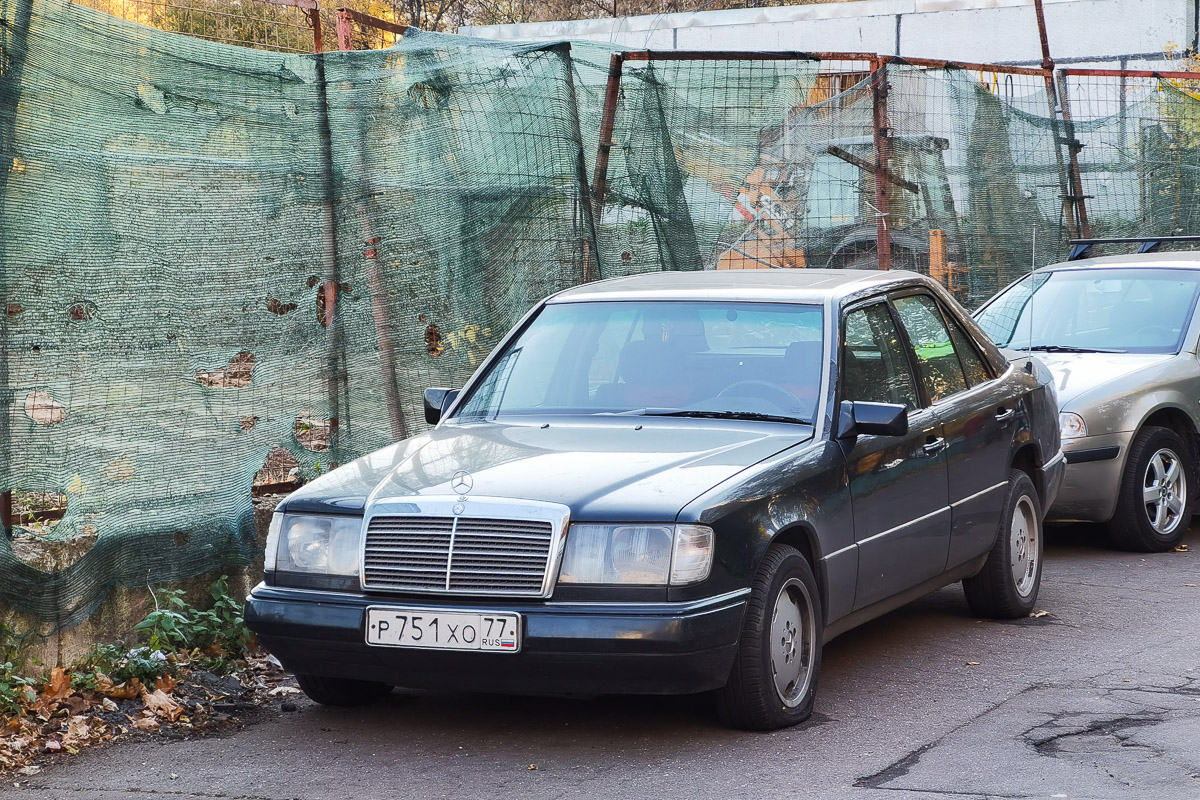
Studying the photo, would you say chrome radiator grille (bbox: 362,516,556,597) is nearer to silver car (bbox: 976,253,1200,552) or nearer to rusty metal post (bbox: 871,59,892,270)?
silver car (bbox: 976,253,1200,552)

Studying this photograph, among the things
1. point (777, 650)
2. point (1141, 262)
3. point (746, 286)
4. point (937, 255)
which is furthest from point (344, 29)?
point (937, 255)

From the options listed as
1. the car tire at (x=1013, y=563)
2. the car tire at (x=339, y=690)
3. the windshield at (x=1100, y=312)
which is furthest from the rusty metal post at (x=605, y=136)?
the car tire at (x=339, y=690)

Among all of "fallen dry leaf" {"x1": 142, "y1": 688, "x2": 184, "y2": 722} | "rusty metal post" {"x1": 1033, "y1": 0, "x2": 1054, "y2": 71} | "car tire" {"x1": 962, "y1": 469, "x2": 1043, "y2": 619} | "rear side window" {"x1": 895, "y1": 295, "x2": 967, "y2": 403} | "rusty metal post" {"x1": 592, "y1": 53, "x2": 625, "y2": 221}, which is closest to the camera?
"fallen dry leaf" {"x1": 142, "y1": 688, "x2": 184, "y2": 722}

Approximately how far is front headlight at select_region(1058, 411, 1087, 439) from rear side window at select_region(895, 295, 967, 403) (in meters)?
1.84

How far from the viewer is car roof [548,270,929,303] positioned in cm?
588

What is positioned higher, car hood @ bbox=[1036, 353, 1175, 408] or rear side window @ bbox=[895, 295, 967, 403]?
rear side window @ bbox=[895, 295, 967, 403]

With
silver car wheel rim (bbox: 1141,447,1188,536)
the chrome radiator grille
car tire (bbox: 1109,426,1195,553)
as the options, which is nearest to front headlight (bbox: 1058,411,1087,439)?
car tire (bbox: 1109,426,1195,553)

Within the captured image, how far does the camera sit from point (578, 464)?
4.98 metres

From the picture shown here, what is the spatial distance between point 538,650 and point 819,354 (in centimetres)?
175

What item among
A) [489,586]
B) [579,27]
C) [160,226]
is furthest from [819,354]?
[579,27]

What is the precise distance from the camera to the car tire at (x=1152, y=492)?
27.2 feet

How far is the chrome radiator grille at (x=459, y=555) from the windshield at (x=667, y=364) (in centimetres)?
113

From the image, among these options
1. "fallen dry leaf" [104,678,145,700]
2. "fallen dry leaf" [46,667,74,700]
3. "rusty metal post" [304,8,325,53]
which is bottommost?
"fallen dry leaf" [104,678,145,700]

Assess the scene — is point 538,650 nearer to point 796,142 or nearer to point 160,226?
point 160,226
